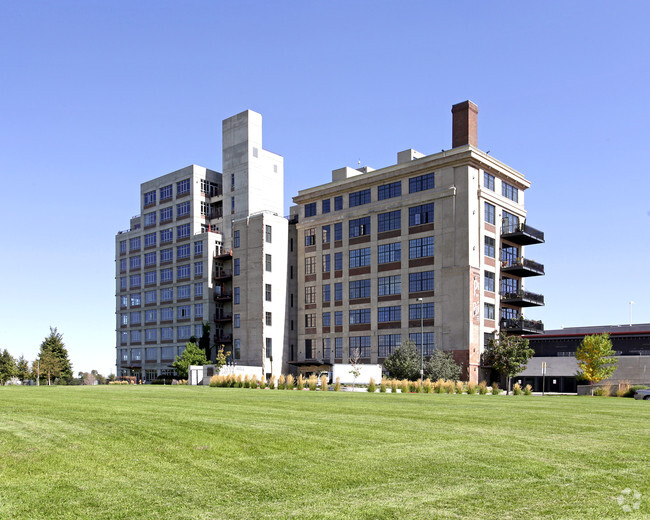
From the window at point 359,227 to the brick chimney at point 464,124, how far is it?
14358 mm

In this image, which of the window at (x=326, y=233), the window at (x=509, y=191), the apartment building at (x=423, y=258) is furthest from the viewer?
the window at (x=326, y=233)

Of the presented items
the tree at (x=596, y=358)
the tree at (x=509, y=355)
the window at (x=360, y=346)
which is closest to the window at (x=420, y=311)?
the window at (x=360, y=346)

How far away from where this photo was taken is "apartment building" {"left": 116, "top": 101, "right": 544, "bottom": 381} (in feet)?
241

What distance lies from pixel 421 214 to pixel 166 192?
45.2 m

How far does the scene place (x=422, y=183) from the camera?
76.8 metres

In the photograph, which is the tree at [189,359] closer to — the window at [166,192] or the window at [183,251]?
the window at [183,251]

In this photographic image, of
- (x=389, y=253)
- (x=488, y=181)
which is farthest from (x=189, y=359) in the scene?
(x=488, y=181)

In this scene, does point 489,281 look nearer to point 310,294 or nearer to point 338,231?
point 338,231

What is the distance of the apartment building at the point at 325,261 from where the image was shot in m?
73.4

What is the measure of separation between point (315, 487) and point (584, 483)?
3.71 m

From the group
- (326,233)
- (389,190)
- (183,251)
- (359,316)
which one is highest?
(389,190)

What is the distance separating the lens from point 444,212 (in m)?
74.0

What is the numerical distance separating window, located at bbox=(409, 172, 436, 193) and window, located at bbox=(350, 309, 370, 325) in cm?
1627

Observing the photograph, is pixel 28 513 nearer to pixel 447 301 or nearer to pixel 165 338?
pixel 447 301
